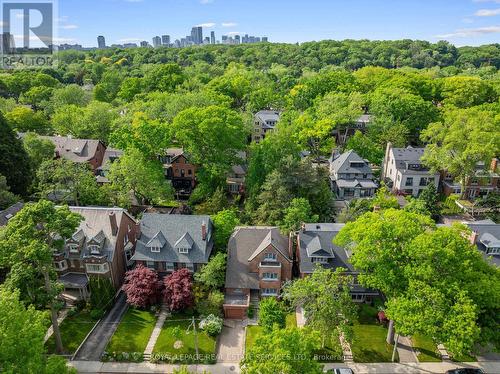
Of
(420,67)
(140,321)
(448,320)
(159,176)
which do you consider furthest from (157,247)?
(420,67)

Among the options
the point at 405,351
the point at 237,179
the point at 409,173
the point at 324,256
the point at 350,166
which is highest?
the point at 350,166

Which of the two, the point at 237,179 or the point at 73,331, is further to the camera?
the point at 237,179

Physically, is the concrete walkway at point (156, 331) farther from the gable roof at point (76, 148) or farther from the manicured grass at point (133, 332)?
the gable roof at point (76, 148)

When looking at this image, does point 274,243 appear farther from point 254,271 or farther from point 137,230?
point 137,230

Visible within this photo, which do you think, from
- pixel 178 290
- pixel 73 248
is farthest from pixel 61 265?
pixel 178 290

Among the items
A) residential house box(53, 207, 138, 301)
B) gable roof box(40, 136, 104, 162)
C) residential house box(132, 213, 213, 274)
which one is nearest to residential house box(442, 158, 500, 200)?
residential house box(132, 213, 213, 274)

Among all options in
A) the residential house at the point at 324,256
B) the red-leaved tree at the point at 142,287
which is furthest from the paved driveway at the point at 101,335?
the residential house at the point at 324,256
